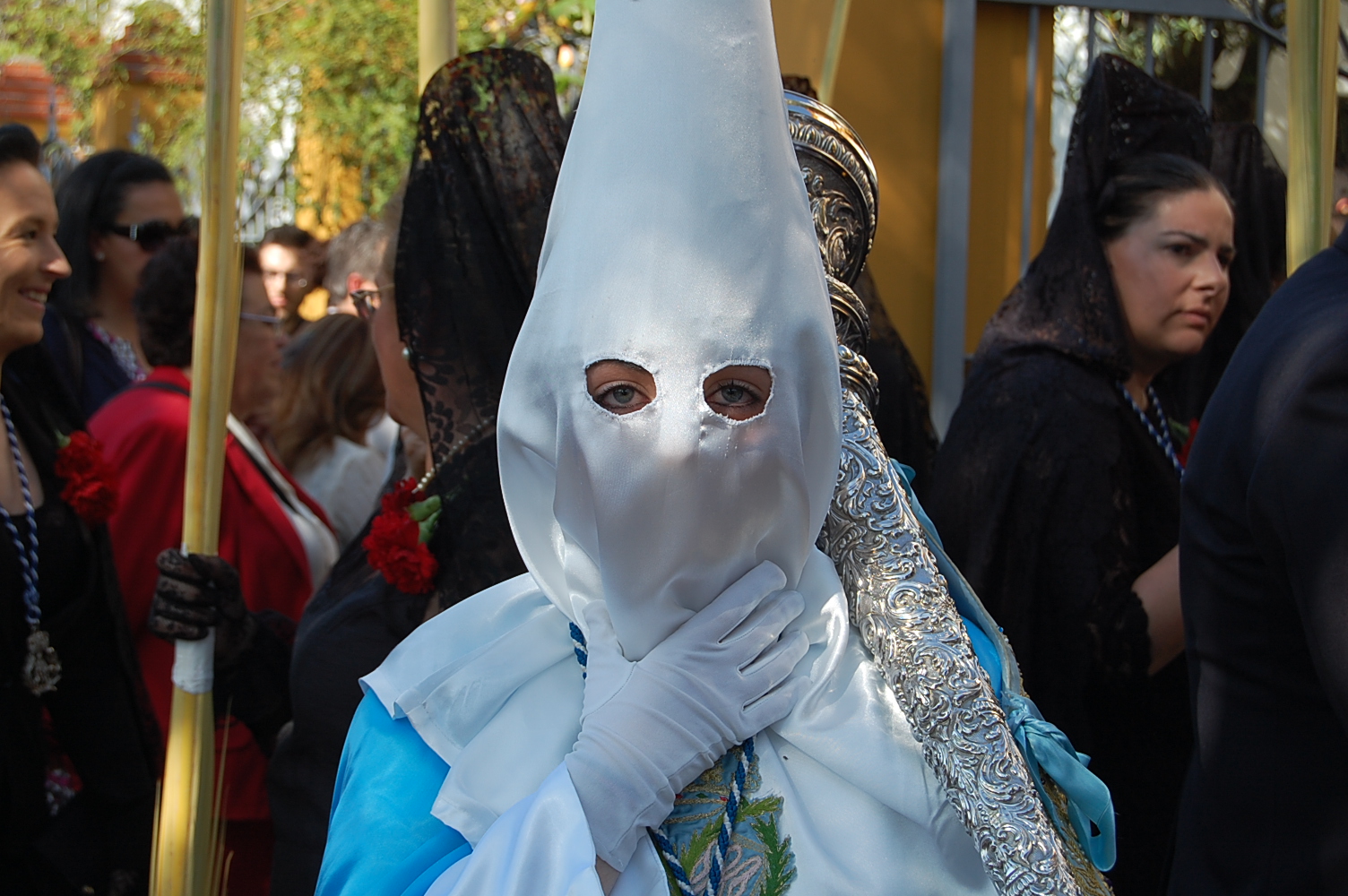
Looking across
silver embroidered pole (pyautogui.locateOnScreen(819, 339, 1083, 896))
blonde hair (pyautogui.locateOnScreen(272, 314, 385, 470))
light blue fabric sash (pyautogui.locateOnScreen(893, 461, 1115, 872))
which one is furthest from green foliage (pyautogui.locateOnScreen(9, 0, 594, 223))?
light blue fabric sash (pyautogui.locateOnScreen(893, 461, 1115, 872))

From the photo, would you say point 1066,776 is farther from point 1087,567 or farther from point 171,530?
point 171,530

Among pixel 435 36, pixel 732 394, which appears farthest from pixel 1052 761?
pixel 435 36

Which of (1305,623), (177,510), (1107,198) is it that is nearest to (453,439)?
(177,510)

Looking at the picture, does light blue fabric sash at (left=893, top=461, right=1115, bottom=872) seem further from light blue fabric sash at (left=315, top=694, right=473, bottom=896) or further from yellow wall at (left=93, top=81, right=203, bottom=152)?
yellow wall at (left=93, top=81, right=203, bottom=152)

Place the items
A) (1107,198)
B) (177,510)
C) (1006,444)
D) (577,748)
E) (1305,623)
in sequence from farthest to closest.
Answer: (177,510) → (1107,198) → (1006,444) → (1305,623) → (577,748)

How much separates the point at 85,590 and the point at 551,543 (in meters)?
1.70

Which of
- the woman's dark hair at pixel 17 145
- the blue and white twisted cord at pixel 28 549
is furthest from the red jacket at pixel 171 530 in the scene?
the woman's dark hair at pixel 17 145

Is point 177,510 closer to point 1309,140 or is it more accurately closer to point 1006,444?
point 1006,444

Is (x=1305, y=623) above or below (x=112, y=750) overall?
above

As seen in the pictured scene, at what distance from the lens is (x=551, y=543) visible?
1646mm

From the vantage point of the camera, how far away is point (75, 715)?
2.86 metres

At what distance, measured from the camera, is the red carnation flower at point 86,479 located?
113 inches

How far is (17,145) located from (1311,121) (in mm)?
2719

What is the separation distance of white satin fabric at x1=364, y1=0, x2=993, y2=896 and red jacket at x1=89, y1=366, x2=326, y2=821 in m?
1.72
